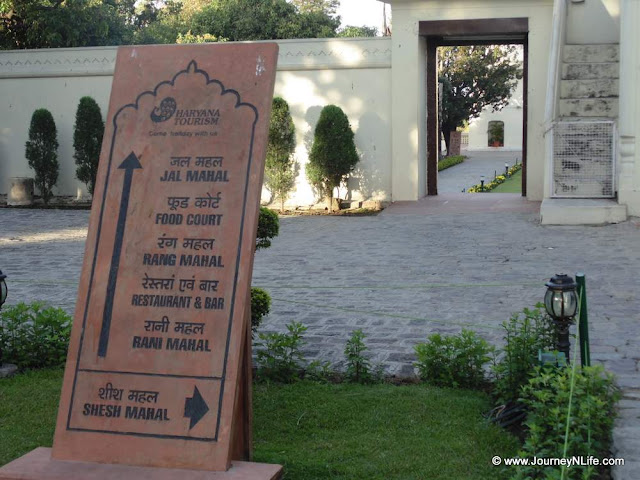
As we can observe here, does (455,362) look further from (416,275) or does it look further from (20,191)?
(20,191)

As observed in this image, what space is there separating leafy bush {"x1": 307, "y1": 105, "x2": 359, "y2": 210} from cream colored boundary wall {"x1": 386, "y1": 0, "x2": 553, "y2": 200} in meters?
1.05

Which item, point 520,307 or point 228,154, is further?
point 520,307

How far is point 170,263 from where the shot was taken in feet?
13.1

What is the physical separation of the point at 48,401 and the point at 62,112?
1387 cm

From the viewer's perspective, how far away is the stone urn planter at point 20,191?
58.2 feet

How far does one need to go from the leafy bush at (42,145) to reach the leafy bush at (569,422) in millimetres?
14943

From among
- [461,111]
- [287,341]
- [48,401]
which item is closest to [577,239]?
[287,341]

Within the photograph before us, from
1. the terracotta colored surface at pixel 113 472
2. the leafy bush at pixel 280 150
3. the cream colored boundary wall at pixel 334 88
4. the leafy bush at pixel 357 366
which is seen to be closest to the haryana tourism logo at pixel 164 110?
the terracotta colored surface at pixel 113 472

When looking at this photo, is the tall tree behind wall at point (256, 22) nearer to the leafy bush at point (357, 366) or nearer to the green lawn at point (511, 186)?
the green lawn at point (511, 186)

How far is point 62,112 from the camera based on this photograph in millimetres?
18000

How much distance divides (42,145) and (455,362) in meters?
14.2

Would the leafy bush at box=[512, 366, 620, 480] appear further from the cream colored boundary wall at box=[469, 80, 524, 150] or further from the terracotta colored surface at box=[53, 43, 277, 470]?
the cream colored boundary wall at box=[469, 80, 524, 150]

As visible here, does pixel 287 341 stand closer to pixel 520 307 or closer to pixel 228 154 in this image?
pixel 228 154

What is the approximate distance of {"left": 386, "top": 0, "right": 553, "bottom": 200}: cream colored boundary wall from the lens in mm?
16344
